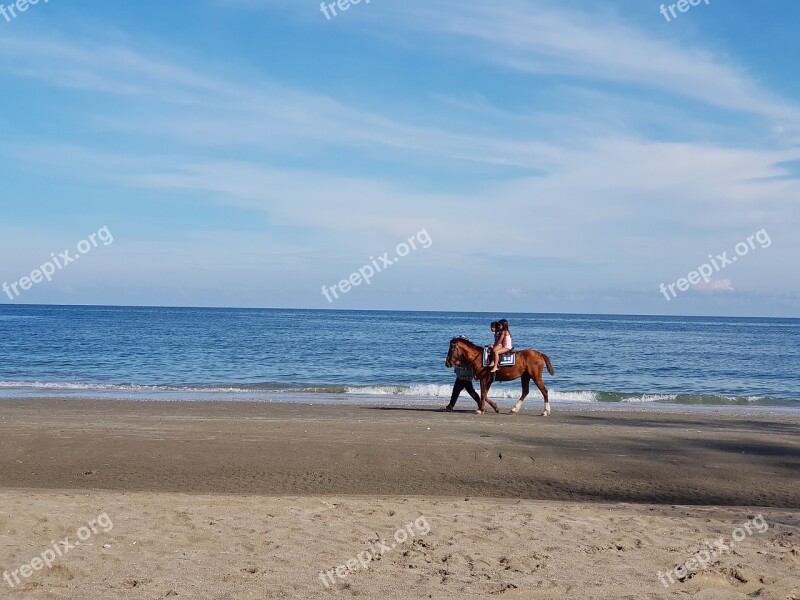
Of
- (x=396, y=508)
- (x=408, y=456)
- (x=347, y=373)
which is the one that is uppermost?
(x=396, y=508)

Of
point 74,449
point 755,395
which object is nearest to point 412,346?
point 755,395

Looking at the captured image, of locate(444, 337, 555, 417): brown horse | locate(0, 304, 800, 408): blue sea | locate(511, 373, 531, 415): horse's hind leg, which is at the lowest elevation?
locate(0, 304, 800, 408): blue sea

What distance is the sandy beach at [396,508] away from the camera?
6469 millimetres

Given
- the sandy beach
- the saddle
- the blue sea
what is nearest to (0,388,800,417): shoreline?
the blue sea

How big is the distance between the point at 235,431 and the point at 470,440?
460cm

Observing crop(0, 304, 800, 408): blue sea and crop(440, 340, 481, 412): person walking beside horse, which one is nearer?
crop(440, 340, 481, 412): person walking beside horse

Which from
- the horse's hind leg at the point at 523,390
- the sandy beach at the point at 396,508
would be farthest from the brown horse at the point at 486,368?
the sandy beach at the point at 396,508

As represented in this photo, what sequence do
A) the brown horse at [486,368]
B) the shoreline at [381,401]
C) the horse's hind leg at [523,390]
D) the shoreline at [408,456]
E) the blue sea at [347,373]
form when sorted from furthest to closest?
the blue sea at [347,373], the shoreline at [381,401], the horse's hind leg at [523,390], the brown horse at [486,368], the shoreline at [408,456]

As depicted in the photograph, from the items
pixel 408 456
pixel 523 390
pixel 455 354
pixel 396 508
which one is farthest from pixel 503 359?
pixel 396 508

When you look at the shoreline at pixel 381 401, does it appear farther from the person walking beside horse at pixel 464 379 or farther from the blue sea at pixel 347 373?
the person walking beside horse at pixel 464 379

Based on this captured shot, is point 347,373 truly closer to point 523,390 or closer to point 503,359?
point 523,390

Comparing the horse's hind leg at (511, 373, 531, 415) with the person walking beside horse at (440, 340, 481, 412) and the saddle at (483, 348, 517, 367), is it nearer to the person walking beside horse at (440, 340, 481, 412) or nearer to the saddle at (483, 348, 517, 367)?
the saddle at (483, 348, 517, 367)

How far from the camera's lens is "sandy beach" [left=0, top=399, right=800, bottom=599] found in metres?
6.47

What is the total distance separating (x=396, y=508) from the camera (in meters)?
8.95
